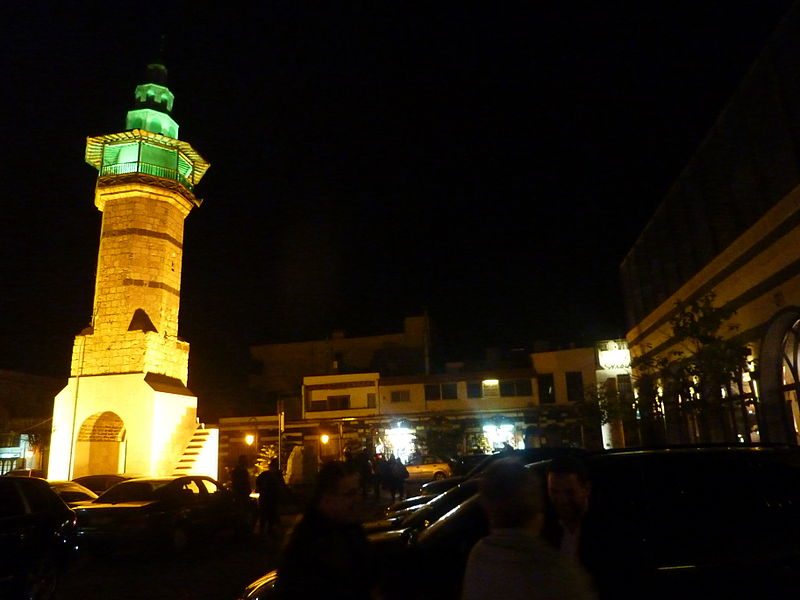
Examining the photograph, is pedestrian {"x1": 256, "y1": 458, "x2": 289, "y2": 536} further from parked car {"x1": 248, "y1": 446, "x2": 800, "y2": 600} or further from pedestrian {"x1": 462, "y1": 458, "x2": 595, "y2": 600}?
pedestrian {"x1": 462, "y1": 458, "x2": 595, "y2": 600}

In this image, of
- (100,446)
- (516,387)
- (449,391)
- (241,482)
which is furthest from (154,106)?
(516,387)

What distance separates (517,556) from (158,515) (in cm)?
972

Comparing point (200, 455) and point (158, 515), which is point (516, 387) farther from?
point (158, 515)

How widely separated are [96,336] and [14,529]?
1718 centimetres

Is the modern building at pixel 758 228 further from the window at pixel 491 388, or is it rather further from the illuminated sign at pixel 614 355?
the window at pixel 491 388

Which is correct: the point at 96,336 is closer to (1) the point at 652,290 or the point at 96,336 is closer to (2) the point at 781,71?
(1) the point at 652,290

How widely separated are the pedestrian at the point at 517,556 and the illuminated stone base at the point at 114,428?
20.6 m

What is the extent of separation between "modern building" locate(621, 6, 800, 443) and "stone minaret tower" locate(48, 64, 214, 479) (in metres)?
18.3

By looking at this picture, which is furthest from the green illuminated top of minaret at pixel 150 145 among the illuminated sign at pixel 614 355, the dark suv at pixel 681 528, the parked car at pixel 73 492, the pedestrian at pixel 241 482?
the illuminated sign at pixel 614 355

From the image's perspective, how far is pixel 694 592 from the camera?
3.58m

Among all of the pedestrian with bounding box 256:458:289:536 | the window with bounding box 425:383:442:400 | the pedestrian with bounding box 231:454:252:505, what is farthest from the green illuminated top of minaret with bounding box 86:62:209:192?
the window with bounding box 425:383:442:400

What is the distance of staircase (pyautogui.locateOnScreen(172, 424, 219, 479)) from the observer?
2122cm

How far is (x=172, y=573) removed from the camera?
30.9 ft

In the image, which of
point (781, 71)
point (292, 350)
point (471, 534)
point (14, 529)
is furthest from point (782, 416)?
point (292, 350)
